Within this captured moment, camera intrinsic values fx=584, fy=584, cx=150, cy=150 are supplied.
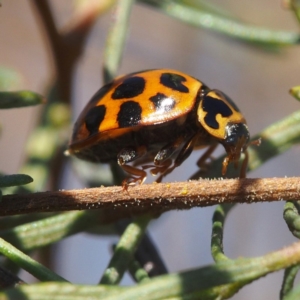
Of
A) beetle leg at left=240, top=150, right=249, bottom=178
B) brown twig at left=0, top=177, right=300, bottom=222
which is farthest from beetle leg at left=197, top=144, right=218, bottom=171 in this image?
brown twig at left=0, top=177, right=300, bottom=222

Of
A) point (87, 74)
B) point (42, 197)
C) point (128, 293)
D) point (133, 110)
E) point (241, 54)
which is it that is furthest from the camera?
point (87, 74)

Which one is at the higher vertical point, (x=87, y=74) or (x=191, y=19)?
(x=191, y=19)

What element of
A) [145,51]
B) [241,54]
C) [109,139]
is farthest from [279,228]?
[109,139]

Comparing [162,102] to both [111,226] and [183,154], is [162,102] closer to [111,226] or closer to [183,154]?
[183,154]

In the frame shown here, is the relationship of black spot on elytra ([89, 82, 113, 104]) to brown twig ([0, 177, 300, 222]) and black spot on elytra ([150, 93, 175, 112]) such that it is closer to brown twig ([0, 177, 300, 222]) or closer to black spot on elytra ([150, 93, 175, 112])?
black spot on elytra ([150, 93, 175, 112])

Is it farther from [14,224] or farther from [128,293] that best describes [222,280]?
[14,224]

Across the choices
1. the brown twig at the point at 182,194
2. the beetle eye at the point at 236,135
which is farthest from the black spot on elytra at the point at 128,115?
the brown twig at the point at 182,194

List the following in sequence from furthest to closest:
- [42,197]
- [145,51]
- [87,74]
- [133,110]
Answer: [87,74] → [145,51] → [133,110] → [42,197]

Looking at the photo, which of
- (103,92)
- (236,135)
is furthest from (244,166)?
(103,92)
